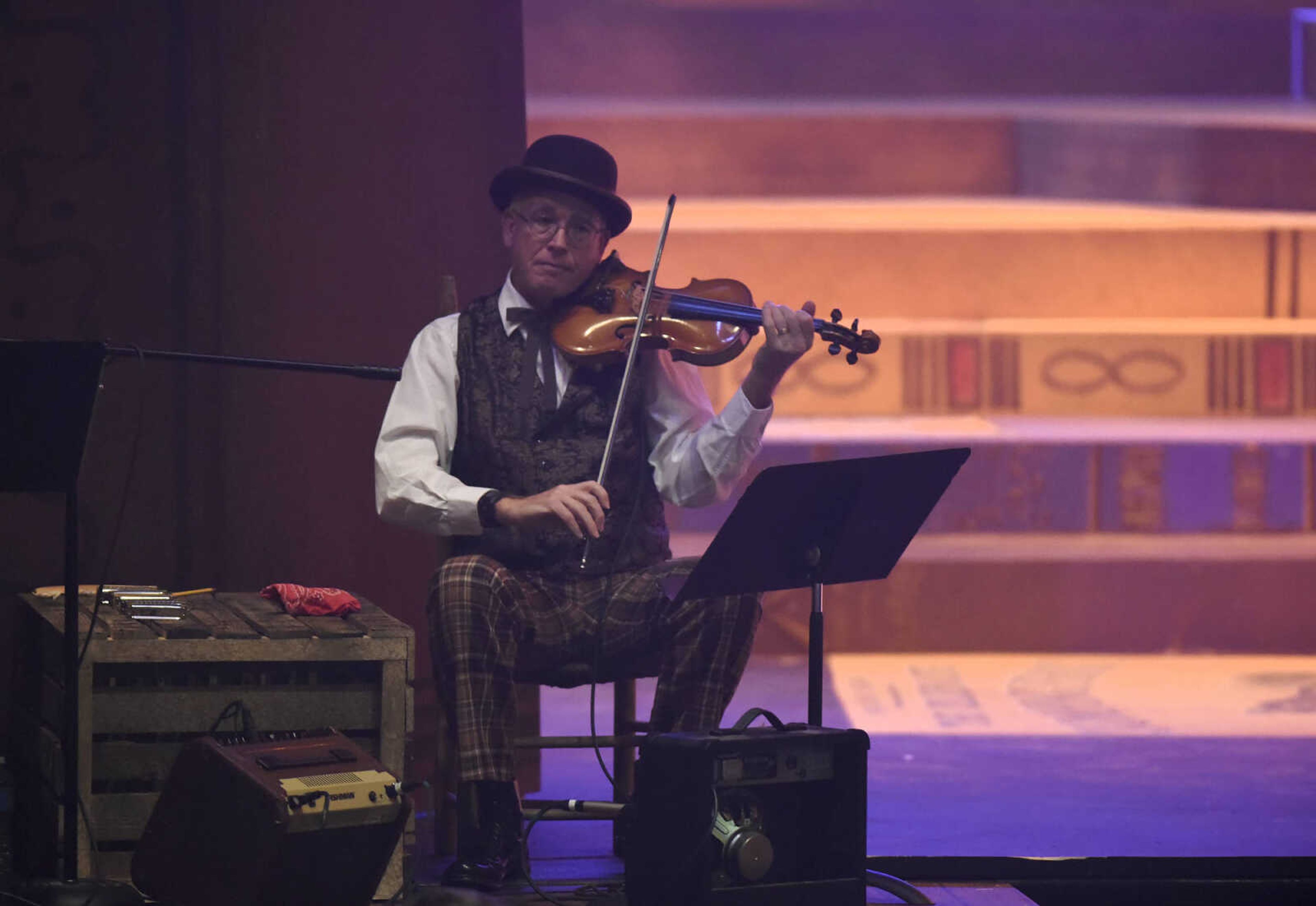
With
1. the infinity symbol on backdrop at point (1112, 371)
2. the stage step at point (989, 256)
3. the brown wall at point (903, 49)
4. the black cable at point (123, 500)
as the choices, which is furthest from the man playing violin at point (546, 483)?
the infinity symbol on backdrop at point (1112, 371)

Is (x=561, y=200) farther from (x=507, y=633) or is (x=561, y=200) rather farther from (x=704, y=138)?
(x=704, y=138)

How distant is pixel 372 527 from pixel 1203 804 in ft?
5.37

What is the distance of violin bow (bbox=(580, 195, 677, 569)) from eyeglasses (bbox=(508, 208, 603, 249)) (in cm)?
13

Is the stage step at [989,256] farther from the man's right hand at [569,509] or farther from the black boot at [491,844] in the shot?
the black boot at [491,844]

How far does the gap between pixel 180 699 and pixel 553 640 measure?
56cm

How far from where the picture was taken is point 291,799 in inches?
76.1

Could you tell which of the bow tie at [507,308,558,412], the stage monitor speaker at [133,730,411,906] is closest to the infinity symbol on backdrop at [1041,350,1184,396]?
the bow tie at [507,308,558,412]

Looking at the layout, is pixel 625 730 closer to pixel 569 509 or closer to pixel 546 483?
pixel 546 483

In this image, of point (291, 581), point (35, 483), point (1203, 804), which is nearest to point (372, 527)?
point (291, 581)

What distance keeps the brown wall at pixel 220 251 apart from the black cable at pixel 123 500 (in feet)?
0.06

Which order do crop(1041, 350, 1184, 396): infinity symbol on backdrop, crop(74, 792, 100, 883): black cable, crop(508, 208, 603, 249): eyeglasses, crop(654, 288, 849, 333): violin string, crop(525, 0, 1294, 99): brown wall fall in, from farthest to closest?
1. crop(1041, 350, 1184, 396): infinity symbol on backdrop
2. crop(525, 0, 1294, 99): brown wall
3. crop(508, 208, 603, 249): eyeglasses
4. crop(654, 288, 849, 333): violin string
5. crop(74, 792, 100, 883): black cable

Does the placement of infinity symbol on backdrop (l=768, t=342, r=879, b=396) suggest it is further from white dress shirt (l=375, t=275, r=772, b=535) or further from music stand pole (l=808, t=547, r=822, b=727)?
music stand pole (l=808, t=547, r=822, b=727)

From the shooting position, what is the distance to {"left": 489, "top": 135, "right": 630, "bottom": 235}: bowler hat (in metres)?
2.57

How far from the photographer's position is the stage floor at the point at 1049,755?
2.55 m
